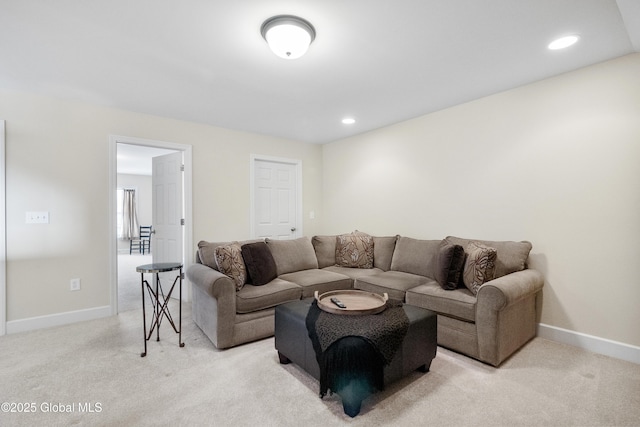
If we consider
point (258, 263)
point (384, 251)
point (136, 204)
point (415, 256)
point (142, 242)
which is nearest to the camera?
point (258, 263)

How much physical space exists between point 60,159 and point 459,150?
4.48 m

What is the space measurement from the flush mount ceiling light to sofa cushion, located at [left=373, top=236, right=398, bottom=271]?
259 cm

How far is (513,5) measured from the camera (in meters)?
1.77

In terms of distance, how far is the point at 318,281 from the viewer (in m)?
3.16

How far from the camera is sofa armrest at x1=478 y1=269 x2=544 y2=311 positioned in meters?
2.18

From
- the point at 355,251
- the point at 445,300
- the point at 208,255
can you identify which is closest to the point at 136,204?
the point at 208,255

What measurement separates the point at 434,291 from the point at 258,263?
174cm

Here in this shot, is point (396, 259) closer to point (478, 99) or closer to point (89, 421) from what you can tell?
point (478, 99)

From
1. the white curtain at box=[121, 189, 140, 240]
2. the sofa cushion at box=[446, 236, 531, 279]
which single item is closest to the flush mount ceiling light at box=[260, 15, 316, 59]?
the sofa cushion at box=[446, 236, 531, 279]

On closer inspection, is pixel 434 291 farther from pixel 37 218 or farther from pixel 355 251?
pixel 37 218

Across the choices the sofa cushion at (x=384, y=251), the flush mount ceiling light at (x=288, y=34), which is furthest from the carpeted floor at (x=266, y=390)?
the flush mount ceiling light at (x=288, y=34)

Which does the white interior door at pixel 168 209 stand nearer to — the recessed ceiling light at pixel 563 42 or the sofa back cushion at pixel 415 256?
the sofa back cushion at pixel 415 256

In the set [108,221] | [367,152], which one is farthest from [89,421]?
[367,152]

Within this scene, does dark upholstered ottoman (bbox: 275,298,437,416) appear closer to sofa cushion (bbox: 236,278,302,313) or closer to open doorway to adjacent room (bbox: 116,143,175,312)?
sofa cushion (bbox: 236,278,302,313)
